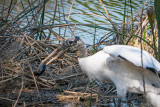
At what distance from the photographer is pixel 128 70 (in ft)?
11.0

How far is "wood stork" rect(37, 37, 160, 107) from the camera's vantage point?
3148 millimetres

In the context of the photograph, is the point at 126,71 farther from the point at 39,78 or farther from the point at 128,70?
the point at 39,78

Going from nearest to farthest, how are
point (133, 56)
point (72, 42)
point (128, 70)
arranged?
point (133, 56)
point (128, 70)
point (72, 42)

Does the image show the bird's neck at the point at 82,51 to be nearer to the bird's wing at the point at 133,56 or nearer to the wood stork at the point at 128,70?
the wood stork at the point at 128,70

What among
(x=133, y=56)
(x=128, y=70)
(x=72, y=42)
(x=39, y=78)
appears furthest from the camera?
(x=72, y=42)

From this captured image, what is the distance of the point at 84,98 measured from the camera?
354cm

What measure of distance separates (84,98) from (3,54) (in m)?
1.14

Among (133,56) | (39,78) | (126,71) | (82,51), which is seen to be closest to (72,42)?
(82,51)

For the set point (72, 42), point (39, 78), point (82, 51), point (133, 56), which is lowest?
point (39, 78)

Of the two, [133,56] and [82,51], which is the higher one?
[82,51]

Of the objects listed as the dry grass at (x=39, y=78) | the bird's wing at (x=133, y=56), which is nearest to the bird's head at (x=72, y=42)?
the dry grass at (x=39, y=78)

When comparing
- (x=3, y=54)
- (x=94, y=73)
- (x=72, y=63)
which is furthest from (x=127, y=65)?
(x=3, y=54)

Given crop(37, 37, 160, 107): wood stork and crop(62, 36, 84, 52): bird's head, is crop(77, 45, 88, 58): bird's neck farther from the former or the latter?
crop(37, 37, 160, 107): wood stork

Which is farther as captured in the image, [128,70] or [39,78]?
[39,78]
